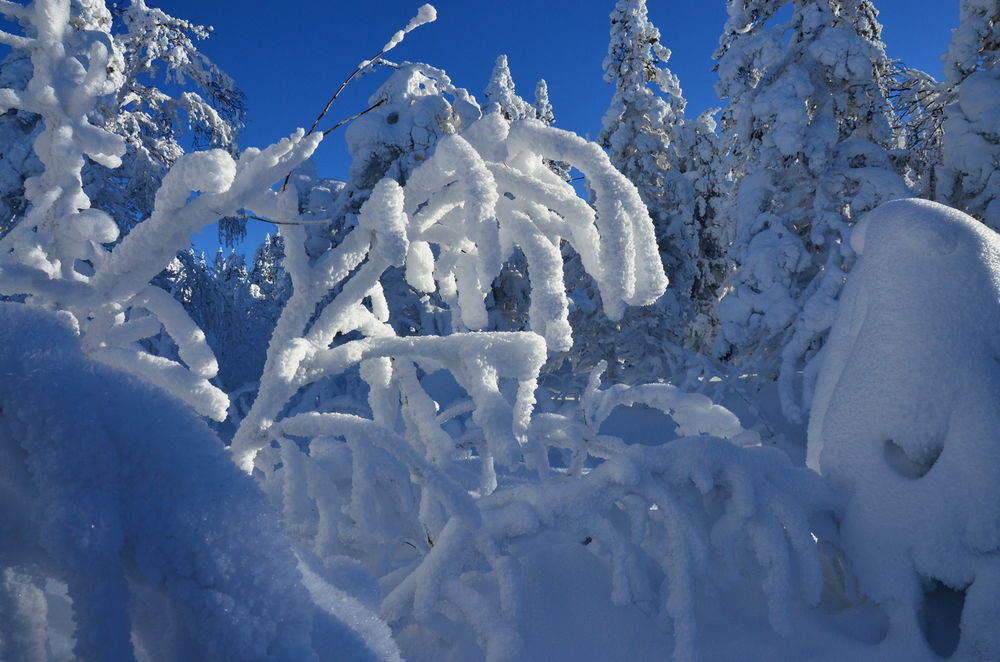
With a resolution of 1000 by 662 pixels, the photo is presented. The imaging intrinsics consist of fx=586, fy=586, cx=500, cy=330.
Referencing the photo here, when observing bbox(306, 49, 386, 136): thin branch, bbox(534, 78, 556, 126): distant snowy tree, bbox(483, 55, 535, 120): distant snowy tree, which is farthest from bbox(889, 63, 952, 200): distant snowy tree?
bbox(534, 78, 556, 126): distant snowy tree

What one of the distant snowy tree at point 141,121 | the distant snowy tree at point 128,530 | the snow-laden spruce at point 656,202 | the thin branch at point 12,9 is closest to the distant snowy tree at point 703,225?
the snow-laden spruce at point 656,202

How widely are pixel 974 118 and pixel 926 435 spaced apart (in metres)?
8.63

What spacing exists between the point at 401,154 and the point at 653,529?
10.0 meters

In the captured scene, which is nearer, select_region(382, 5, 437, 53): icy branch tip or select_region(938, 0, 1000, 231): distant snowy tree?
select_region(382, 5, 437, 53): icy branch tip

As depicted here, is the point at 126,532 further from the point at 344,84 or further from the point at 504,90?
the point at 504,90

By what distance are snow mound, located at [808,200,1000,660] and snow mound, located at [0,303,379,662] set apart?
2060 mm

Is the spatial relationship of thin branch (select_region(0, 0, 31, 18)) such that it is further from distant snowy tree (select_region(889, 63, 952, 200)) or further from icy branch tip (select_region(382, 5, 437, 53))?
distant snowy tree (select_region(889, 63, 952, 200))

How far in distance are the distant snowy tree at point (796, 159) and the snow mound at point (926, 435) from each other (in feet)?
21.7

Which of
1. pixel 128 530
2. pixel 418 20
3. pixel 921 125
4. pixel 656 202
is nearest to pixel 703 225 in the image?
pixel 656 202

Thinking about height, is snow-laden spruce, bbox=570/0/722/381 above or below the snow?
above

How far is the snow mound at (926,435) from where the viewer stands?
1.83 meters

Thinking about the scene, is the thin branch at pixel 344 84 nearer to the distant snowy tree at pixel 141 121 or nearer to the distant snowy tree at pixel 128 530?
the distant snowy tree at pixel 128 530

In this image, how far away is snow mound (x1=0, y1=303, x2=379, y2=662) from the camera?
570 millimetres

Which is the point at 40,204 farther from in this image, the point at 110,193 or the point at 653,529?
the point at 110,193
